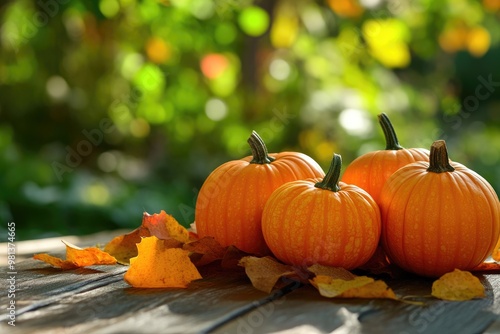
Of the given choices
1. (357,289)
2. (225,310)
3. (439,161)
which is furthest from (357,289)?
(439,161)

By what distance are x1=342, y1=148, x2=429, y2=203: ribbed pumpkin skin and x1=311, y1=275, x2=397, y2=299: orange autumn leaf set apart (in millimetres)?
337

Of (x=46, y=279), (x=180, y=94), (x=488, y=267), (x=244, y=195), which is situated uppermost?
(x=180, y=94)

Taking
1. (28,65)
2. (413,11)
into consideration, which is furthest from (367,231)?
(413,11)

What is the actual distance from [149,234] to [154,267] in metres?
0.31

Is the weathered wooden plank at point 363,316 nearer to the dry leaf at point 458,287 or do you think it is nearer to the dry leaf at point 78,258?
the dry leaf at point 458,287

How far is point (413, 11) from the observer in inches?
219

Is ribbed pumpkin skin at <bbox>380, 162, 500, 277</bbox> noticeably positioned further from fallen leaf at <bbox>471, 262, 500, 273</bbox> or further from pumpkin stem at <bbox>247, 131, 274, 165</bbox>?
pumpkin stem at <bbox>247, 131, 274, 165</bbox>

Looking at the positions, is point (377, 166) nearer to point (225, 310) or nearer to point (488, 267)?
point (488, 267)

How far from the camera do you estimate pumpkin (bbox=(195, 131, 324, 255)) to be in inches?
60.9

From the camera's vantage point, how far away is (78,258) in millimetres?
1558

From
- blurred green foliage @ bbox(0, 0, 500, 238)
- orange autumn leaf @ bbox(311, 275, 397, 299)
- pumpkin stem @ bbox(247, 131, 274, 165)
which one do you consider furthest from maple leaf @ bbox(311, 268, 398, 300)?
blurred green foliage @ bbox(0, 0, 500, 238)

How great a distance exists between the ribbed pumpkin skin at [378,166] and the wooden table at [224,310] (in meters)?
0.25

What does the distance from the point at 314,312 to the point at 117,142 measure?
14.0 ft

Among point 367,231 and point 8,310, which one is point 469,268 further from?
point 8,310
